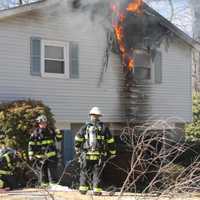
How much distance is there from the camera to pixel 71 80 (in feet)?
51.7

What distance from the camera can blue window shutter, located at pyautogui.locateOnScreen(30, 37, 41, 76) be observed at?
49.1 feet

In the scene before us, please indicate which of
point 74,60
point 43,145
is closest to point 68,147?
point 74,60

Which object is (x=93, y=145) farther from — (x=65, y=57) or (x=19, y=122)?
(x=65, y=57)

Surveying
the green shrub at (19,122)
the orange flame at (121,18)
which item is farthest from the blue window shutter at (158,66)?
the green shrub at (19,122)

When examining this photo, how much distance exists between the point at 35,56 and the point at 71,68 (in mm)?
1237

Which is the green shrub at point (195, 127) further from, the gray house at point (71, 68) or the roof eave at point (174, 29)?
the roof eave at point (174, 29)

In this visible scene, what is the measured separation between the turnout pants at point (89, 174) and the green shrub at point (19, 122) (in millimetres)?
2035

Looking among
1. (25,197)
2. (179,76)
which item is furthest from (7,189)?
(179,76)

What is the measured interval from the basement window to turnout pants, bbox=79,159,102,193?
694 centimetres

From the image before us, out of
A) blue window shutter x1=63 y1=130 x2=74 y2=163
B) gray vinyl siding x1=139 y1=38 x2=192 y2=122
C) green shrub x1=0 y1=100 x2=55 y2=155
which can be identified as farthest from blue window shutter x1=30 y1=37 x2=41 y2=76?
gray vinyl siding x1=139 y1=38 x2=192 y2=122

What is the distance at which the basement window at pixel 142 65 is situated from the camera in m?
17.3

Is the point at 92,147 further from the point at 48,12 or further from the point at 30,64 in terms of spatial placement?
the point at 48,12

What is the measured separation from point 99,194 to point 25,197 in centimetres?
147

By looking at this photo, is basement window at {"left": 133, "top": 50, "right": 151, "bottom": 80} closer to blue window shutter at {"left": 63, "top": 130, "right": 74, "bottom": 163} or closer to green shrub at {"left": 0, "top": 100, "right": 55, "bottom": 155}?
blue window shutter at {"left": 63, "top": 130, "right": 74, "bottom": 163}
